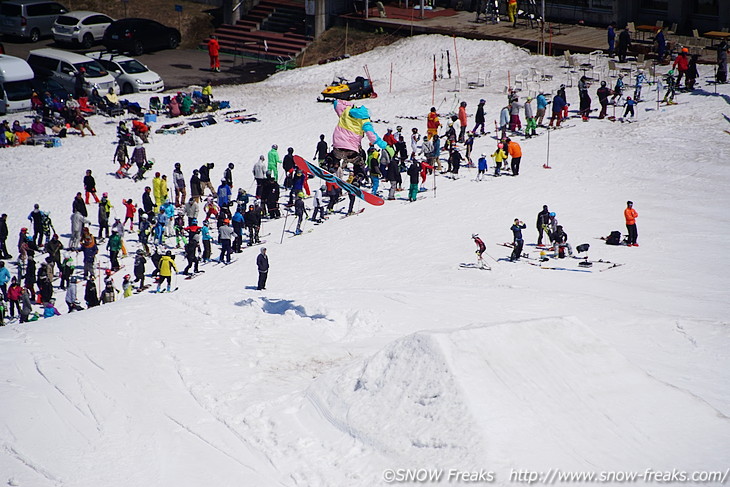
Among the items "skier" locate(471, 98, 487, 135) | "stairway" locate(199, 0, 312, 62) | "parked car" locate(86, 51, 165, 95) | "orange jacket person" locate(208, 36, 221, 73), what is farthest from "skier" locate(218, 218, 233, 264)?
"stairway" locate(199, 0, 312, 62)

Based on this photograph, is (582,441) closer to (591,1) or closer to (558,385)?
(558,385)

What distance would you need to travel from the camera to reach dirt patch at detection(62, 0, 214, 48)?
41469mm

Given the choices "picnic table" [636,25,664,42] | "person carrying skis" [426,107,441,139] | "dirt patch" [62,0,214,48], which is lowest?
"person carrying skis" [426,107,441,139]

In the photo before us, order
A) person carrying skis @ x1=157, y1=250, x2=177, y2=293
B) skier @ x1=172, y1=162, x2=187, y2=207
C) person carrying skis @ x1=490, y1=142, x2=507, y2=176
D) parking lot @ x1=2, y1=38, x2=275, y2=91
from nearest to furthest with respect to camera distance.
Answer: person carrying skis @ x1=157, y1=250, x2=177, y2=293 < skier @ x1=172, y1=162, x2=187, y2=207 < person carrying skis @ x1=490, y1=142, x2=507, y2=176 < parking lot @ x1=2, y1=38, x2=275, y2=91

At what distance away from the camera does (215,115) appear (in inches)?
1227

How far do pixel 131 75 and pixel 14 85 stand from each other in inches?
165

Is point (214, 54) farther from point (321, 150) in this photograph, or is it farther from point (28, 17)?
point (321, 150)

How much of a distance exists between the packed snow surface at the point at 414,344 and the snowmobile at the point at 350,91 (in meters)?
4.93

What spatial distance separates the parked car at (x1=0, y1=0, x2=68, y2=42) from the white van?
9151 mm

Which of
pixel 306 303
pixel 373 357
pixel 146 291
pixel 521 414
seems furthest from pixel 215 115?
pixel 521 414

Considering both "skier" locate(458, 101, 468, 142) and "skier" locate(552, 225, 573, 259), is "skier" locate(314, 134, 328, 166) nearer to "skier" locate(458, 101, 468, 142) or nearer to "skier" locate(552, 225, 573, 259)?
"skier" locate(458, 101, 468, 142)

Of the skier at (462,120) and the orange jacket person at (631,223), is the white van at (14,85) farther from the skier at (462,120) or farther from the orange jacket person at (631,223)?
the orange jacket person at (631,223)

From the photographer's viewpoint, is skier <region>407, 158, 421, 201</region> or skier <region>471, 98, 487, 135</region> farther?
skier <region>471, 98, 487, 135</region>

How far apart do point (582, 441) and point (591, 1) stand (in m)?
27.8
